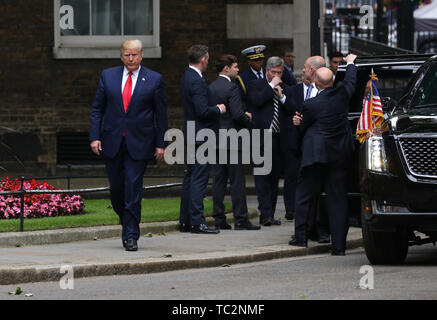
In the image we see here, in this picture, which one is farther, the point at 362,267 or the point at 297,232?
the point at 297,232

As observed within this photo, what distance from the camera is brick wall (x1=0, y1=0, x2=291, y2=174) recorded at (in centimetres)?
1986

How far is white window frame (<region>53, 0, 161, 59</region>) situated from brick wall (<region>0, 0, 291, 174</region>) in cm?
10

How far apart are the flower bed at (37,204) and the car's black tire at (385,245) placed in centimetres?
412

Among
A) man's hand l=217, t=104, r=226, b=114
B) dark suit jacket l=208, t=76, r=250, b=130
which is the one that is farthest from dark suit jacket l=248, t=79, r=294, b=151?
man's hand l=217, t=104, r=226, b=114

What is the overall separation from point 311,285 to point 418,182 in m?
1.46

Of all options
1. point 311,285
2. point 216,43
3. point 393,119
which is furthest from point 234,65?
point 216,43

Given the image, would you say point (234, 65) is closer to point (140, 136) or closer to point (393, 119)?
point (140, 136)

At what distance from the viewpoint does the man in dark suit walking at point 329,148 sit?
11867mm

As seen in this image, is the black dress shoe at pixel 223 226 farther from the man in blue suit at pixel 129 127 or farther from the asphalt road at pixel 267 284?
the asphalt road at pixel 267 284

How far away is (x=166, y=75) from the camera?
65.6 feet

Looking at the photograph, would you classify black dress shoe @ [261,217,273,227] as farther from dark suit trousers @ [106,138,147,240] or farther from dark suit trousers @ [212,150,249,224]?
dark suit trousers @ [106,138,147,240]

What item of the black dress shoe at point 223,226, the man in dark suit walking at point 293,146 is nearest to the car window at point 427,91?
the man in dark suit walking at point 293,146

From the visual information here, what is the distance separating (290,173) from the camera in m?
14.8

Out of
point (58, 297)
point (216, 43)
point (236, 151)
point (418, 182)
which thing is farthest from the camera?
point (216, 43)
